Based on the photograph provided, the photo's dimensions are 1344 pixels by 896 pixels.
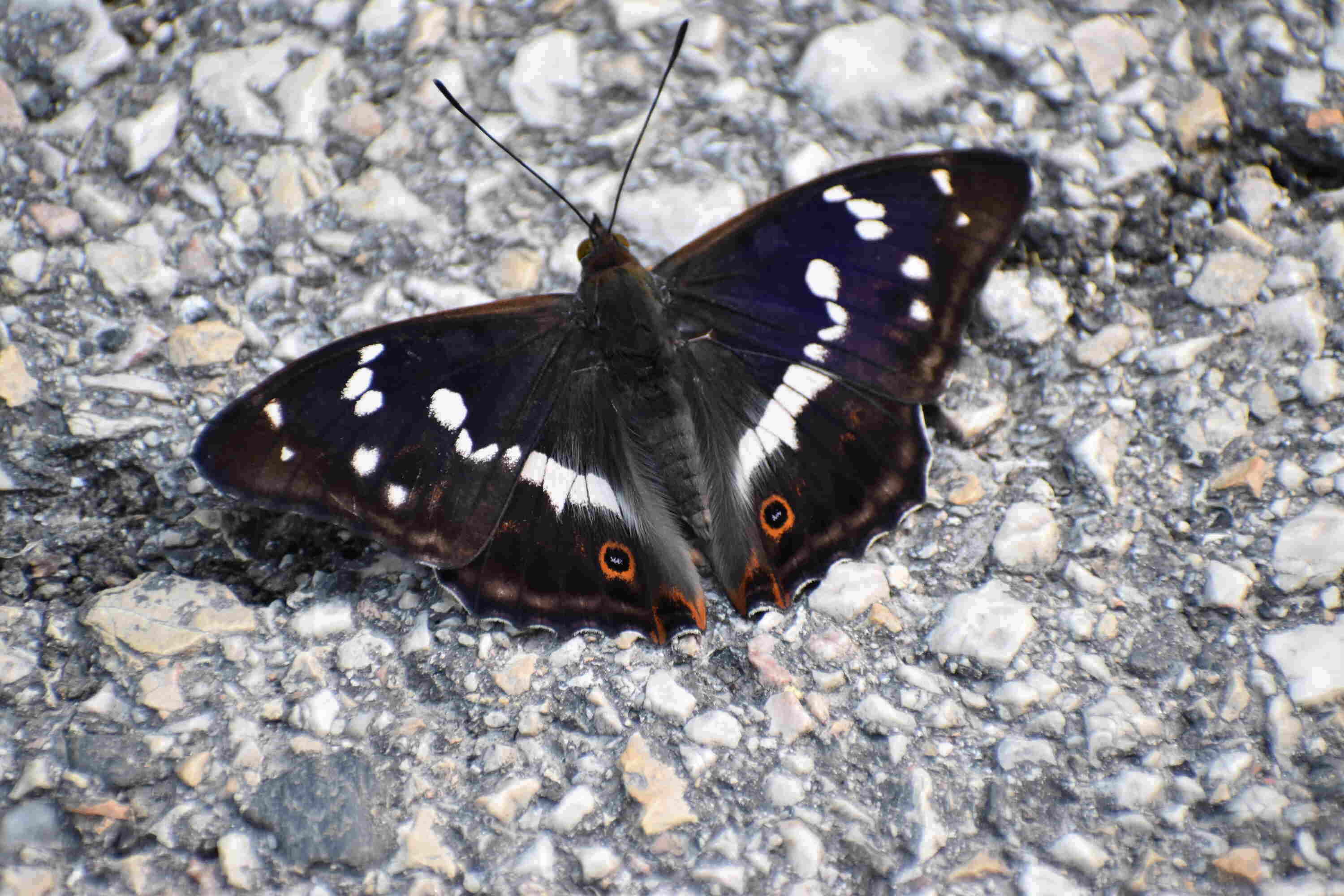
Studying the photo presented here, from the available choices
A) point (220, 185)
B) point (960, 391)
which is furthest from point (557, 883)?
point (220, 185)

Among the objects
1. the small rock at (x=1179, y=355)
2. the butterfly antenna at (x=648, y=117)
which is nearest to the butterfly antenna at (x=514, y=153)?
the butterfly antenna at (x=648, y=117)

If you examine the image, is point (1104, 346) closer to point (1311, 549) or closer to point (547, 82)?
point (1311, 549)

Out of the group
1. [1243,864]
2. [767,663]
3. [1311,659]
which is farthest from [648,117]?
[1243,864]

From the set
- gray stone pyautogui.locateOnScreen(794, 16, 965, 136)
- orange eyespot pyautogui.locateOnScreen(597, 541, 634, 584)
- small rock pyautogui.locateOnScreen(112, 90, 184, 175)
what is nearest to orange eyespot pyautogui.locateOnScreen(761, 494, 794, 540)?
orange eyespot pyautogui.locateOnScreen(597, 541, 634, 584)

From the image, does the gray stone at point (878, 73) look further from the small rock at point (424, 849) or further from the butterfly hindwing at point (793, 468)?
the small rock at point (424, 849)

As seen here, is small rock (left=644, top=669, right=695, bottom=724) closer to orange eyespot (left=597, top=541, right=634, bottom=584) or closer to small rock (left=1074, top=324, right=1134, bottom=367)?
orange eyespot (left=597, top=541, right=634, bottom=584)
